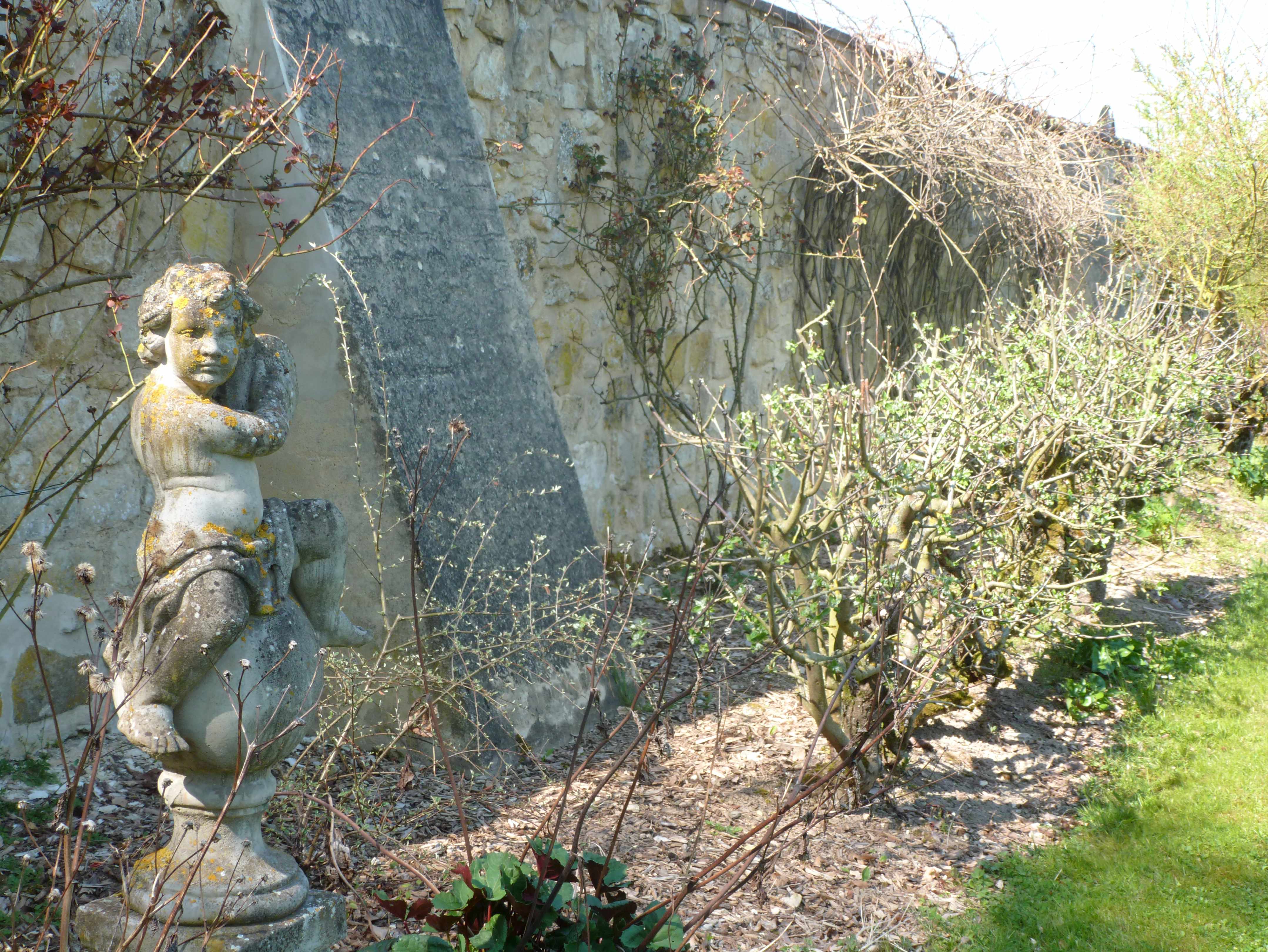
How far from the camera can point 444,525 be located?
3709mm

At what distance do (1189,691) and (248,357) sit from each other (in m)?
5.01

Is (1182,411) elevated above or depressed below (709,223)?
below

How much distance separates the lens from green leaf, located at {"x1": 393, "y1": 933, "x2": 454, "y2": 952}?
74.2 inches

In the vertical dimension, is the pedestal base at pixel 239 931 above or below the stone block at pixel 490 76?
below

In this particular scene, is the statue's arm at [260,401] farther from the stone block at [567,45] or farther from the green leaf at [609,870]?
the stone block at [567,45]

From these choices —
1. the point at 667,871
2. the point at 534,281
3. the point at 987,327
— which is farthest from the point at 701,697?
the point at 987,327

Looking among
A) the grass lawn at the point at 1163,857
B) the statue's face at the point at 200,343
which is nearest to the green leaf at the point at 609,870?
the statue's face at the point at 200,343

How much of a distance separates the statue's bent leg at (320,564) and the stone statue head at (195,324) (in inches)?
14.2

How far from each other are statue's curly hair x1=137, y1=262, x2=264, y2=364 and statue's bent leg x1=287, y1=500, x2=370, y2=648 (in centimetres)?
45

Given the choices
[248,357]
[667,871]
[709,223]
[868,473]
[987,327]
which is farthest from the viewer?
[709,223]

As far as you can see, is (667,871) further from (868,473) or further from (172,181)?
(172,181)

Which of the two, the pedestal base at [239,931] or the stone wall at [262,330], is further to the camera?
the stone wall at [262,330]

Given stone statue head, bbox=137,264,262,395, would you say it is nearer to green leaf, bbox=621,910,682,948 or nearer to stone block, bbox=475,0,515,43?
green leaf, bbox=621,910,682,948

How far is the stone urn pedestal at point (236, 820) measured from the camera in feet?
7.39
